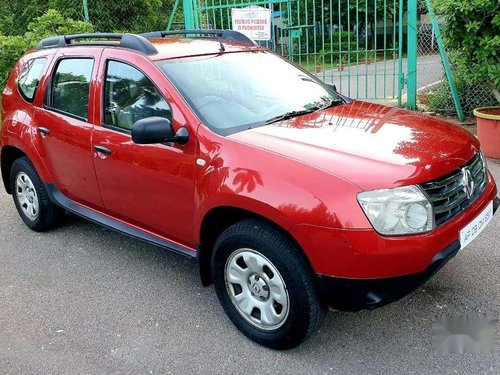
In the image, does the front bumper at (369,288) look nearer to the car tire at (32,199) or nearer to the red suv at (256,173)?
the red suv at (256,173)

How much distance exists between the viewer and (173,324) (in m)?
3.22

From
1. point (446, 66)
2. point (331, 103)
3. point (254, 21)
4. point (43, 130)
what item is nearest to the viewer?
point (331, 103)

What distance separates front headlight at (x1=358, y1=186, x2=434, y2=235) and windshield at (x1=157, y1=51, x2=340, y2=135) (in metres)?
1.01

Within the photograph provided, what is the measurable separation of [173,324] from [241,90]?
A: 5.31ft

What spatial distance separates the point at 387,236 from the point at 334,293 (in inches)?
15.4

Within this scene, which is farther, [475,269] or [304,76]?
[304,76]

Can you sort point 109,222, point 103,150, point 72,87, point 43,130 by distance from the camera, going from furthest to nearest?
point 43,130
point 72,87
point 109,222
point 103,150

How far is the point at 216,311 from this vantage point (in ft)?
10.9

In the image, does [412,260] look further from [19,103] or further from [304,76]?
[19,103]

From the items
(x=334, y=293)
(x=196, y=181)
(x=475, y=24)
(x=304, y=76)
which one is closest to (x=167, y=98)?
(x=196, y=181)

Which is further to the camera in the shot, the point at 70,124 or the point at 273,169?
the point at 70,124

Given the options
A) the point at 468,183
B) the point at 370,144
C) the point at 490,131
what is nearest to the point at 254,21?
the point at 490,131

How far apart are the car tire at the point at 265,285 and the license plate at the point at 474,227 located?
33.2 inches

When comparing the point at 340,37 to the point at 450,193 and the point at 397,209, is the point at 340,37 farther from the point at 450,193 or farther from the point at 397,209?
the point at 397,209
